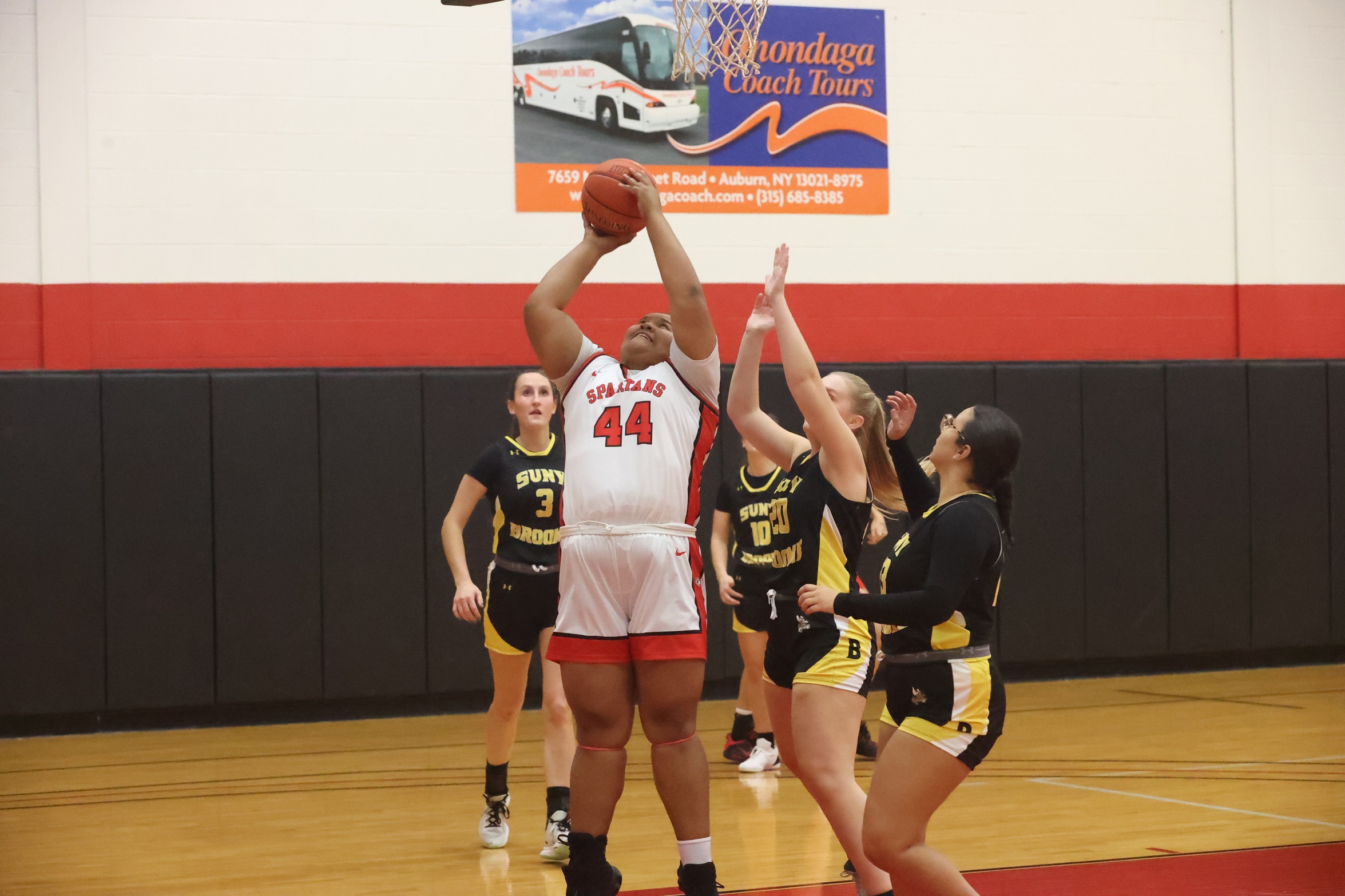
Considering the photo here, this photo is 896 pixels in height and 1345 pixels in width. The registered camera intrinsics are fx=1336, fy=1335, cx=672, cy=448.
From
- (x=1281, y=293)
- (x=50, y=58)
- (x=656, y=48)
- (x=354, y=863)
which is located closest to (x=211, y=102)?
(x=50, y=58)

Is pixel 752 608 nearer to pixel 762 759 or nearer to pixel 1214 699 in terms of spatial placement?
pixel 762 759

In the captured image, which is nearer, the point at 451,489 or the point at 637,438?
the point at 637,438

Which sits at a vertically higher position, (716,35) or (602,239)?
(716,35)

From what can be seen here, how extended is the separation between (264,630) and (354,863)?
142 inches

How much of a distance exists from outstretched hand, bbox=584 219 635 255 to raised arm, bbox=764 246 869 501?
1.41 ft

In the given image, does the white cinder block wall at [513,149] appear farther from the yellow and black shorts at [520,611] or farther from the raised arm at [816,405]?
the raised arm at [816,405]

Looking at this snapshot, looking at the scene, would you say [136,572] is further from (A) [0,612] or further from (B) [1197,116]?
(B) [1197,116]

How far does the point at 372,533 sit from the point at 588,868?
5434 mm

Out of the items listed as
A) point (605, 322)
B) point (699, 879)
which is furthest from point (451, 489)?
point (699, 879)

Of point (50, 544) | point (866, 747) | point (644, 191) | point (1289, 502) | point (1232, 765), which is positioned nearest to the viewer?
point (644, 191)

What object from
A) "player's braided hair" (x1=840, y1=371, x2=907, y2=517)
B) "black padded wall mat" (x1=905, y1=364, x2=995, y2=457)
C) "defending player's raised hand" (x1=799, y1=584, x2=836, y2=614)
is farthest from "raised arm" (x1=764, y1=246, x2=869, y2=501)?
"black padded wall mat" (x1=905, y1=364, x2=995, y2=457)

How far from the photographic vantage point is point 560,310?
3.61m

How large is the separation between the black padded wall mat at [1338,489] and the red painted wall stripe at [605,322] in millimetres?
405

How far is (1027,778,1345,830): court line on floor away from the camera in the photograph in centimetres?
526
